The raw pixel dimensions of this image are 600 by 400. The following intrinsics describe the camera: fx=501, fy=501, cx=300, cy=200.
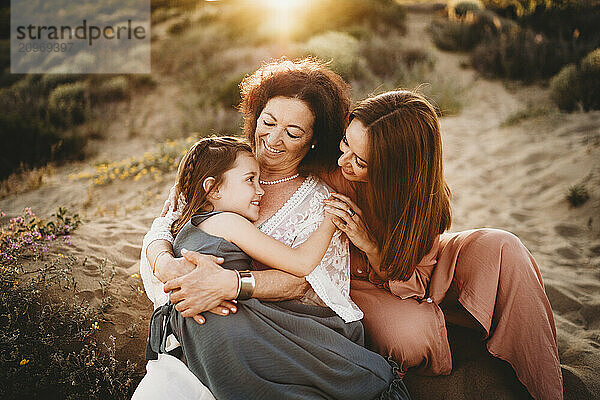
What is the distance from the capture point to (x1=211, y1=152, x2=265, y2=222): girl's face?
102 inches

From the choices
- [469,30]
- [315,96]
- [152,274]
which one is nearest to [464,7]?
[469,30]

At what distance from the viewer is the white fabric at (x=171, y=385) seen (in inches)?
85.4

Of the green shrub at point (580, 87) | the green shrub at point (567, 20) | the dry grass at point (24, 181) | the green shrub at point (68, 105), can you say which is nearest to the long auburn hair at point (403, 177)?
the dry grass at point (24, 181)

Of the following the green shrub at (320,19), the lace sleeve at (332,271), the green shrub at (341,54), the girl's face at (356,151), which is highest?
the green shrub at (320,19)

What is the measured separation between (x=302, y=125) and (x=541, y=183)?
4435 mm

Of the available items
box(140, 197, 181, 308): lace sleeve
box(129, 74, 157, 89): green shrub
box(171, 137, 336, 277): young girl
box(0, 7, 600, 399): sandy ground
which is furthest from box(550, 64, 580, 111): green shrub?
box(129, 74, 157, 89): green shrub

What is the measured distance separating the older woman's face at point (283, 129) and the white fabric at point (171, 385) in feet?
3.91

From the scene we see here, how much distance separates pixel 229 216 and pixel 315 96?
855 mm

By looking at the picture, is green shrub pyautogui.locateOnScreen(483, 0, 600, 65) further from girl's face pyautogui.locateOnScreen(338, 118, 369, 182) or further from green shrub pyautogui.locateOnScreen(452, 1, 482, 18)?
girl's face pyautogui.locateOnScreen(338, 118, 369, 182)

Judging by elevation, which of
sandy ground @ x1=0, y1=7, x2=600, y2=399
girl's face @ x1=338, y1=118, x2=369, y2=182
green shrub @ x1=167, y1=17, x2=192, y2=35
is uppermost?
green shrub @ x1=167, y1=17, x2=192, y2=35

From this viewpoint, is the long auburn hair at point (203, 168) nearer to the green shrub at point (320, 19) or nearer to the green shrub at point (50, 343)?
the green shrub at point (50, 343)

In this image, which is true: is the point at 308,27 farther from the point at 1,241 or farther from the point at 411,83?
the point at 1,241

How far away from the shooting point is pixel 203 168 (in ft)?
8.55

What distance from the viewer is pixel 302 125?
2773mm
